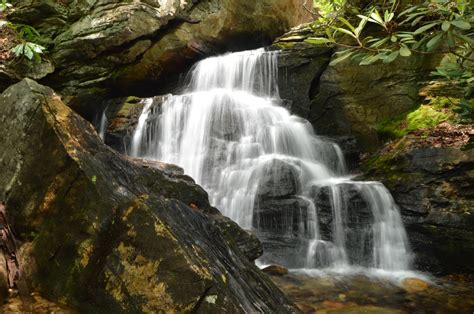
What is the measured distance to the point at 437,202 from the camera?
305 inches

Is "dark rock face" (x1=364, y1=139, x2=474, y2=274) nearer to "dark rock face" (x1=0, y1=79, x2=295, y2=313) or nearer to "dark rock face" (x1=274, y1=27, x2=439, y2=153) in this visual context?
"dark rock face" (x1=274, y1=27, x2=439, y2=153)

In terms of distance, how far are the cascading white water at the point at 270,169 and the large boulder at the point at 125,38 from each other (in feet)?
4.35

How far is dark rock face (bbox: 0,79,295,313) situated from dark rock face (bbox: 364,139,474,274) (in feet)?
17.1

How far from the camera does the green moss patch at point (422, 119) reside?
31.0ft

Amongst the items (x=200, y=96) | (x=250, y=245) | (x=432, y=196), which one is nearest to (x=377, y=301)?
(x=250, y=245)

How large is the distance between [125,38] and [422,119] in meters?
9.33

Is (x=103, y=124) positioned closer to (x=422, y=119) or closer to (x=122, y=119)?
(x=122, y=119)

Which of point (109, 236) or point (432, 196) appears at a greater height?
point (109, 236)

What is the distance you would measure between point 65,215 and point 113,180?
0.55 metres

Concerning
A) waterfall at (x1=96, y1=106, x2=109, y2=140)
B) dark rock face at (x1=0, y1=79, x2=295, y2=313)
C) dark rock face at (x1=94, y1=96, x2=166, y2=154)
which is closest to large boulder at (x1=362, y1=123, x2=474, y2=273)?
dark rock face at (x1=0, y1=79, x2=295, y2=313)

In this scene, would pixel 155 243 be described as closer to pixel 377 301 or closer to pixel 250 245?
pixel 250 245

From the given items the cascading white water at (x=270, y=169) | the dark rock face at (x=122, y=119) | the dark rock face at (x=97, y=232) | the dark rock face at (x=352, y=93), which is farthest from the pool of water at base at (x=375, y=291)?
the dark rock face at (x=122, y=119)

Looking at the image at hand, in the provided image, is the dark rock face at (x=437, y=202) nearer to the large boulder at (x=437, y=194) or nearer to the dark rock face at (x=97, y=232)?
the large boulder at (x=437, y=194)

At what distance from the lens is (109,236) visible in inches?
108
